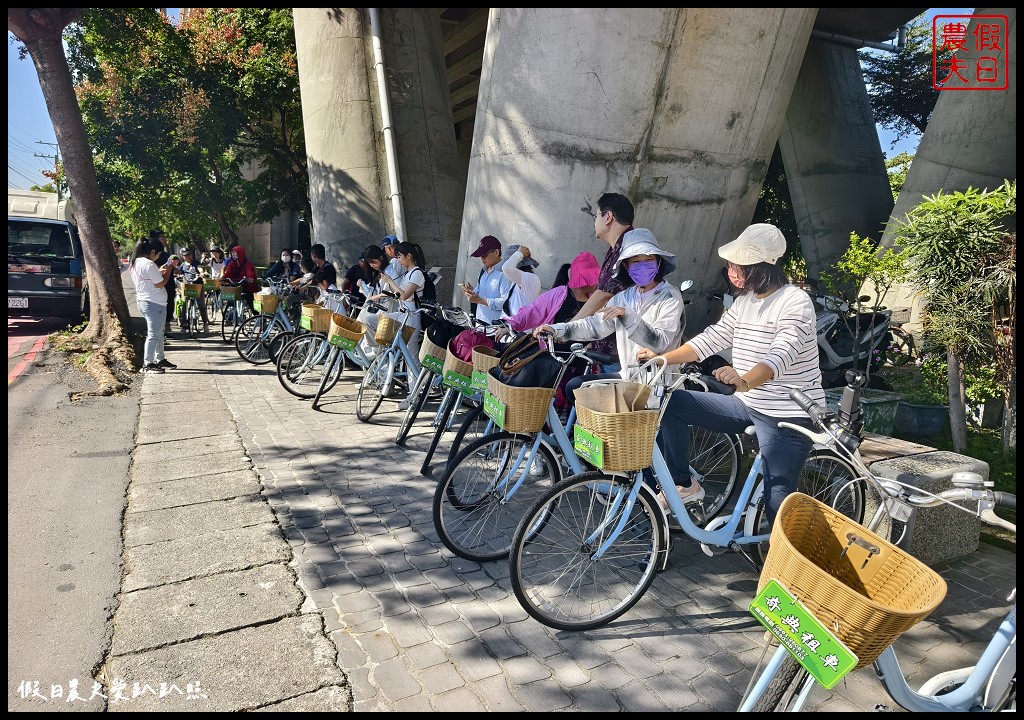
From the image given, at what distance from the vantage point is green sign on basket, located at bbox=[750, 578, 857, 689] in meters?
1.89

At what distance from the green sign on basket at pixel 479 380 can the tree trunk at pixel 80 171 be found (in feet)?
24.3

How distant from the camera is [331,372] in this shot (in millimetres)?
7770

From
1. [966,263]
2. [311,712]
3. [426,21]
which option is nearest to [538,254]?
[966,263]

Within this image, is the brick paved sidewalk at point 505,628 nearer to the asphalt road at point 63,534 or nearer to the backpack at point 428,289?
the asphalt road at point 63,534

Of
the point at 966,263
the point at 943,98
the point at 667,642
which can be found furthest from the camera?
the point at 943,98

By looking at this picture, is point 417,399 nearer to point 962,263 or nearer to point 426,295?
point 426,295

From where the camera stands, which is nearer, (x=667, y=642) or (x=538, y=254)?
(x=667, y=642)

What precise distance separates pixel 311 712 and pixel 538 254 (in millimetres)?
4828

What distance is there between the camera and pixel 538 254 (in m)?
6.67

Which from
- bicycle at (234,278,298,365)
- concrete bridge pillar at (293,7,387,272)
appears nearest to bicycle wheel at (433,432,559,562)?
bicycle at (234,278,298,365)

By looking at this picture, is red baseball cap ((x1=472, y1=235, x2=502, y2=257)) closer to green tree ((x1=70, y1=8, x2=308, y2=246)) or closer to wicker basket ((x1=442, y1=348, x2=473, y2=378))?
wicker basket ((x1=442, y1=348, x2=473, y2=378))

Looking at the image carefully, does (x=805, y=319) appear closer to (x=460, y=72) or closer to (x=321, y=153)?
(x=321, y=153)

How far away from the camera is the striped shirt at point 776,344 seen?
3.27m

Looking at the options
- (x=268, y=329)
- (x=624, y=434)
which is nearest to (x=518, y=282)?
(x=624, y=434)
